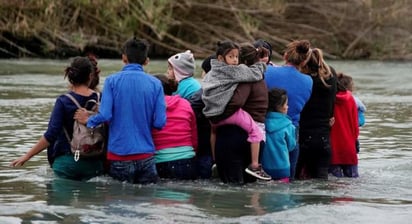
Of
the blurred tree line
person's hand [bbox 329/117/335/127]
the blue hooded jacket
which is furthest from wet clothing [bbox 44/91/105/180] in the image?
the blurred tree line

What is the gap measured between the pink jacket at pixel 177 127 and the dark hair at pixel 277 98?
719 millimetres

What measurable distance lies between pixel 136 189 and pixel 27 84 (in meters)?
13.2

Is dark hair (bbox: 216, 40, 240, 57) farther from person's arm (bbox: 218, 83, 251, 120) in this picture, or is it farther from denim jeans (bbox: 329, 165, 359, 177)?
denim jeans (bbox: 329, 165, 359, 177)

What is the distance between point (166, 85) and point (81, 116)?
3.51ft

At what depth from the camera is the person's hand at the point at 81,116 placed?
8625 mm

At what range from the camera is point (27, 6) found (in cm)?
2931

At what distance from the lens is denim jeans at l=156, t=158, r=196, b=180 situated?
9062 millimetres

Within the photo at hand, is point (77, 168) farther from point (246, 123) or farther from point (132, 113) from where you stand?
point (246, 123)

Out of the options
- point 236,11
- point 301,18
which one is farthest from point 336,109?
point 301,18

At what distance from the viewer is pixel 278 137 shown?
9094 millimetres

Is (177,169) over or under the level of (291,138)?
under

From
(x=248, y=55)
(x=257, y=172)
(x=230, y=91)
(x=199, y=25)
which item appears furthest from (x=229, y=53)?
(x=199, y=25)

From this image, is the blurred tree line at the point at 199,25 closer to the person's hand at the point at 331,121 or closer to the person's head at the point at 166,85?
the person's head at the point at 166,85

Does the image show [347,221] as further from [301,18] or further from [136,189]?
[301,18]
